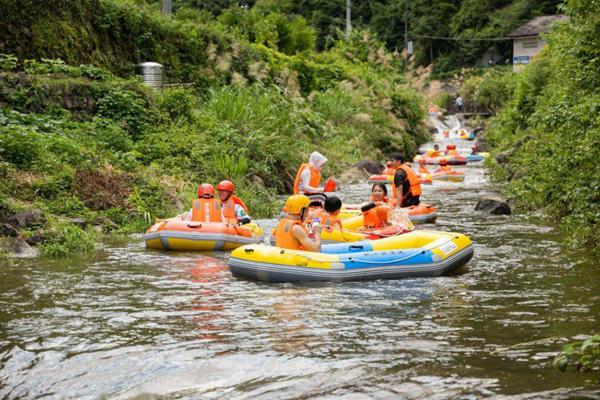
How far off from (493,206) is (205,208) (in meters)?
6.00

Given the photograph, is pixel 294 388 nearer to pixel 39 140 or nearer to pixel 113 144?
pixel 39 140

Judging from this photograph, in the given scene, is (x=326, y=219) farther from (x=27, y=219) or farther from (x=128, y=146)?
(x=128, y=146)

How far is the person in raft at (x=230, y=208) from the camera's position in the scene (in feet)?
40.9

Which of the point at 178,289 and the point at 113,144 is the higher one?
the point at 113,144

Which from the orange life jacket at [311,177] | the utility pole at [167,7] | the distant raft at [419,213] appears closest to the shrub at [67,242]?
the orange life jacket at [311,177]

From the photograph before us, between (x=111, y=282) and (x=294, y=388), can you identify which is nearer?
(x=294, y=388)

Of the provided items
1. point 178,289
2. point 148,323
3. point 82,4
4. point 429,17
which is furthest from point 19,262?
point 429,17

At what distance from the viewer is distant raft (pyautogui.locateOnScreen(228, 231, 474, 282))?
9.43m

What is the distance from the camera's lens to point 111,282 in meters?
9.47

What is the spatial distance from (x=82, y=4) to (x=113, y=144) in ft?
17.2

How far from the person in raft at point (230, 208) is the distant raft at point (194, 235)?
1.17 ft

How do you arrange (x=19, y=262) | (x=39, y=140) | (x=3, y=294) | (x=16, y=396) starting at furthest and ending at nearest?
(x=39, y=140)
(x=19, y=262)
(x=3, y=294)
(x=16, y=396)

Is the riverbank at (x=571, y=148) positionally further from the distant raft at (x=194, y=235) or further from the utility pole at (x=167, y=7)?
the utility pole at (x=167, y=7)

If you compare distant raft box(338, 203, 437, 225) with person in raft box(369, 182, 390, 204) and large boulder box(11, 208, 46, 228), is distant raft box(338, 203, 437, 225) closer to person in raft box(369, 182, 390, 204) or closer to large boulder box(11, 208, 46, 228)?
person in raft box(369, 182, 390, 204)
